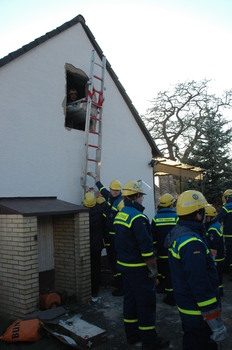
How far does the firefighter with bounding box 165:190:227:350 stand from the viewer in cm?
237

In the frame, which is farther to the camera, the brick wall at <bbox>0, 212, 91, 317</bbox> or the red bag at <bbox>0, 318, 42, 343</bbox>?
the brick wall at <bbox>0, 212, 91, 317</bbox>

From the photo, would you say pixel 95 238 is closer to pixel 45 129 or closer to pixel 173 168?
pixel 45 129

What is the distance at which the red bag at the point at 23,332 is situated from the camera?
12.0 feet

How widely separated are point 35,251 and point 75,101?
3958 mm

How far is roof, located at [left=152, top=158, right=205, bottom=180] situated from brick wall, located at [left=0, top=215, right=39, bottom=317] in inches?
216

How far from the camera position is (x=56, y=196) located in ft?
19.9

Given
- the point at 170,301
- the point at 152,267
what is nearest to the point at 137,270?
the point at 152,267

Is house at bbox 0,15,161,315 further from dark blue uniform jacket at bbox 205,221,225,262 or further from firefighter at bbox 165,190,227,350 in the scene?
firefighter at bbox 165,190,227,350

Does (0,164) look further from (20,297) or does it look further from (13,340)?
(13,340)

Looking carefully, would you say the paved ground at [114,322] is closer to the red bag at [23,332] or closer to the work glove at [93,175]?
the red bag at [23,332]

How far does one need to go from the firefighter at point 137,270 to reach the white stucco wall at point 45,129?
2.55 meters

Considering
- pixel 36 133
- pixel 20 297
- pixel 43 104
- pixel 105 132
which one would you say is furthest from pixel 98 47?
pixel 20 297

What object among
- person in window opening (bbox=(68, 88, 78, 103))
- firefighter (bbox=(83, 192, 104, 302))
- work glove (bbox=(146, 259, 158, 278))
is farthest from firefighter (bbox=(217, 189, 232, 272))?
person in window opening (bbox=(68, 88, 78, 103))

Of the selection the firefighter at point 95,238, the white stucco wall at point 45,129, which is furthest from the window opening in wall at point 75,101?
the firefighter at point 95,238
